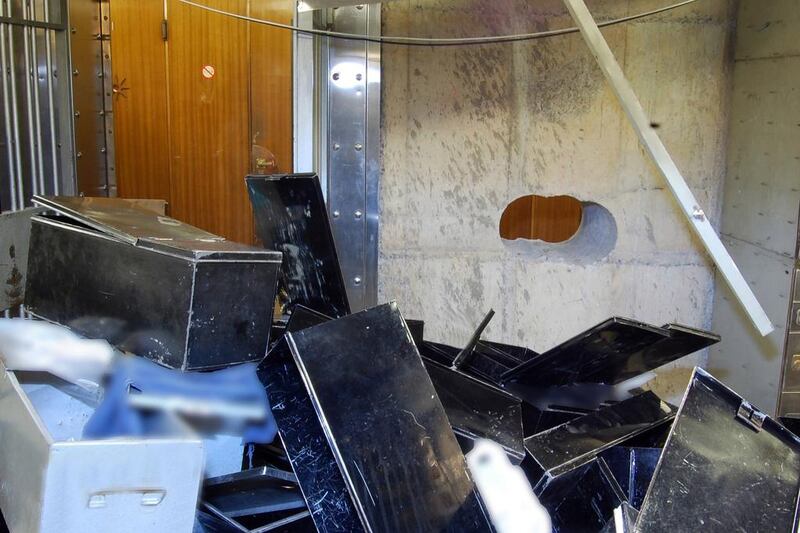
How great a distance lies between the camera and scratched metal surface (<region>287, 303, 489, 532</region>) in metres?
1.14

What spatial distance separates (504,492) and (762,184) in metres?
1.67

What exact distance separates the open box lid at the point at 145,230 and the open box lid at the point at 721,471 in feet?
2.91

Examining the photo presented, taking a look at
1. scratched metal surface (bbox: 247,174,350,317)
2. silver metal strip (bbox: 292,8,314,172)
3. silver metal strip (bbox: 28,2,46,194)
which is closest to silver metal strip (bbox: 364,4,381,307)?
silver metal strip (bbox: 292,8,314,172)

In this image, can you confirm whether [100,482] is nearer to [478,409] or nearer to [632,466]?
[478,409]

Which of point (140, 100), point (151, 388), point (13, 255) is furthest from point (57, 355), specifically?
point (140, 100)

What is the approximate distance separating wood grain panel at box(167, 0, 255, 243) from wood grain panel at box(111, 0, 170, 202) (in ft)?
0.19

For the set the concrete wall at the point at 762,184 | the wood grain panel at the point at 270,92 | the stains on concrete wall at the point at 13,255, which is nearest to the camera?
the stains on concrete wall at the point at 13,255

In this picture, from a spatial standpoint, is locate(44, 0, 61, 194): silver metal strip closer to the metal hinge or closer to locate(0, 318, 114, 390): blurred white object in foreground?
locate(0, 318, 114, 390): blurred white object in foreground

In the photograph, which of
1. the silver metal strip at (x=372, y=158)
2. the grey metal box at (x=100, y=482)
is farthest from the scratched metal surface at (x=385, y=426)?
the silver metal strip at (x=372, y=158)

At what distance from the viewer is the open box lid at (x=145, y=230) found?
Result: 4.05 ft

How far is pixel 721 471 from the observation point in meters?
1.20

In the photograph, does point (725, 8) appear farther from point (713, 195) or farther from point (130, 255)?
point (130, 255)

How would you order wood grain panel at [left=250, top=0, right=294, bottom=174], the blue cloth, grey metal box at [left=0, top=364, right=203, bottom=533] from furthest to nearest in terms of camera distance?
wood grain panel at [left=250, top=0, right=294, bottom=174], the blue cloth, grey metal box at [left=0, top=364, right=203, bottom=533]

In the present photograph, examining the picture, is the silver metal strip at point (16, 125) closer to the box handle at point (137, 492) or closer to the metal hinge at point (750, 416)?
the box handle at point (137, 492)
